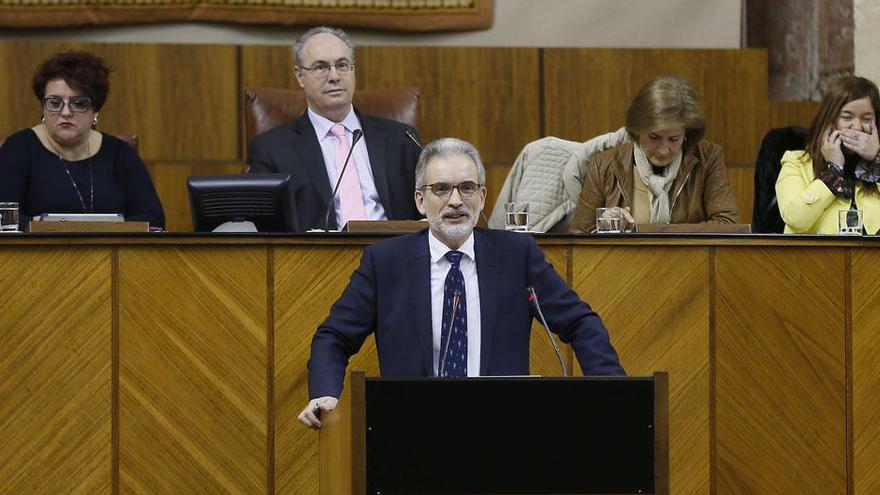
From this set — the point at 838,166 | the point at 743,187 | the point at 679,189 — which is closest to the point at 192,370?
the point at 679,189

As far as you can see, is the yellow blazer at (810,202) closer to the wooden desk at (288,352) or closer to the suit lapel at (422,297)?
the wooden desk at (288,352)

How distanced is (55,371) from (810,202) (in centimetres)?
206

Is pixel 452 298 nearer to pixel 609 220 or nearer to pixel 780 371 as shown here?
pixel 609 220

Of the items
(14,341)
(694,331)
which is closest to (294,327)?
(14,341)

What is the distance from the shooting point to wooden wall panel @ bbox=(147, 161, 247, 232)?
5.51 metres

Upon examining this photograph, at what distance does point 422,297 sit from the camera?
127 inches

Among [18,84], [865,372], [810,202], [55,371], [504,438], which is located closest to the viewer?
[504,438]

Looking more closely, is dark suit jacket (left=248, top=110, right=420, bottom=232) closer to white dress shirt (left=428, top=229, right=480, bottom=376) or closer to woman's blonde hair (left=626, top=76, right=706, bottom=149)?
woman's blonde hair (left=626, top=76, right=706, bottom=149)

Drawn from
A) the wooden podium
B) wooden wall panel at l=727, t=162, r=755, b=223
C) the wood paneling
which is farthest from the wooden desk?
the wood paneling

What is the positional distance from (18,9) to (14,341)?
2.41 meters

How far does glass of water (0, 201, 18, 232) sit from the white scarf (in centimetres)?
→ 173

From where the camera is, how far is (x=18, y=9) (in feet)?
18.7

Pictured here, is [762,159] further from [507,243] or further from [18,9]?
[18,9]

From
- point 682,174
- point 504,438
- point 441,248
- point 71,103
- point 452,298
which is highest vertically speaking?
point 71,103
